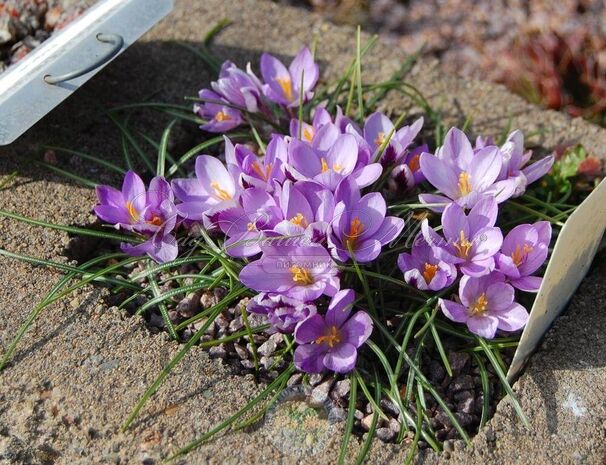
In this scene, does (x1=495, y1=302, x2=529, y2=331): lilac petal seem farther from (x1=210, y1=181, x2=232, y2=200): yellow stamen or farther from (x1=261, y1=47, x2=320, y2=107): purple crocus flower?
(x1=261, y1=47, x2=320, y2=107): purple crocus flower

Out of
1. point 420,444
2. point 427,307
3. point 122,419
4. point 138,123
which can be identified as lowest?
point 420,444

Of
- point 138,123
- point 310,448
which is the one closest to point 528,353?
point 310,448

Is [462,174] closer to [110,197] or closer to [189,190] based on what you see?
[189,190]

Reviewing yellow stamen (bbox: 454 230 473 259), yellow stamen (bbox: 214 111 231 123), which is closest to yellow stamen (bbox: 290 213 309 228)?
yellow stamen (bbox: 454 230 473 259)

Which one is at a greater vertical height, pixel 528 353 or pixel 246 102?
pixel 246 102

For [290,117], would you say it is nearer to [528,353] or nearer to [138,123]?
[138,123]

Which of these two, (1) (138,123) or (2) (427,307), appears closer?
(2) (427,307)

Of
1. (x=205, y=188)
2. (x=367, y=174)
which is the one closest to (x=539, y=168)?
(x=367, y=174)
